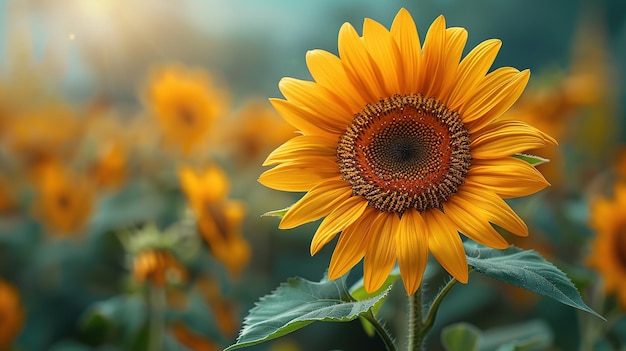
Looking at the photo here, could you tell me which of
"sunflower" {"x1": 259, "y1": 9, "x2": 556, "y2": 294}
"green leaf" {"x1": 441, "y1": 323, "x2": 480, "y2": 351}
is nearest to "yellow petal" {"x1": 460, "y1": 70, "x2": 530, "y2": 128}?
"sunflower" {"x1": 259, "y1": 9, "x2": 556, "y2": 294}

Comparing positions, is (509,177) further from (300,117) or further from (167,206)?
(167,206)

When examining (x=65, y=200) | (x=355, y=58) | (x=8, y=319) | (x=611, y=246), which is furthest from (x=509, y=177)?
(x=65, y=200)

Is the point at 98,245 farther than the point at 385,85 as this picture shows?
Yes

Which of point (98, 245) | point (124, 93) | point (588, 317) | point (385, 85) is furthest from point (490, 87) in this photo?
point (124, 93)

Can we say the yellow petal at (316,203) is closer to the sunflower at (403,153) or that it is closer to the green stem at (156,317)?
the sunflower at (403,153)

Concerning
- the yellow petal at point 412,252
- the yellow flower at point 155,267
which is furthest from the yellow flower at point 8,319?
the yellow petal at point 412,252

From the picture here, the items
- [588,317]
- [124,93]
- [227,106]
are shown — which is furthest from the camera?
[124,93]

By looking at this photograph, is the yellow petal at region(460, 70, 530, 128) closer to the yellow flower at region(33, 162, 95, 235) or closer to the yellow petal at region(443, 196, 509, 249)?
the yellow petal at region(443, 196, 509, 249)

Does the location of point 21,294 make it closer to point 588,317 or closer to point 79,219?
point 79,219
